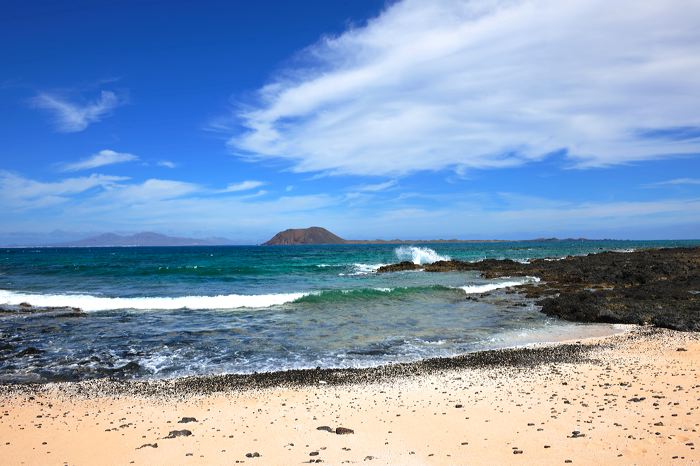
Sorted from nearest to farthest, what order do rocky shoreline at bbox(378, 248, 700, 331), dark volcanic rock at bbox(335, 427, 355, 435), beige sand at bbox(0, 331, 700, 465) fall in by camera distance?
1. beige sand at bbox(0, 331, 700, 465)
2. dark volcanic rock at bbox(335, 427, 355, 435)
3. rocky shoreline at bbox(378, 248, 700, 331)

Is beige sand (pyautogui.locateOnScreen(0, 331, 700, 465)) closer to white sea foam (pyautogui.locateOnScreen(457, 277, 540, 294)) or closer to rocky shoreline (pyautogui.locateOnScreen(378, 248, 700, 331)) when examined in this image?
rocky shoreline (pyautogui.locateOnScreen(378, 248, 700, 331))

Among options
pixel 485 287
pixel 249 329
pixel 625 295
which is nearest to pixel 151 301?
pixel 249 329

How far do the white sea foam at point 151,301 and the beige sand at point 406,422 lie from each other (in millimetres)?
12047

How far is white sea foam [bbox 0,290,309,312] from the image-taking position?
20.6 meters

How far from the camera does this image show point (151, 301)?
71.8 feet

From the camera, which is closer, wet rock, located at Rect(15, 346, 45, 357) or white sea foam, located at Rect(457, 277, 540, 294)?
wet rock, located at Rect(15, 346, 45, 357)

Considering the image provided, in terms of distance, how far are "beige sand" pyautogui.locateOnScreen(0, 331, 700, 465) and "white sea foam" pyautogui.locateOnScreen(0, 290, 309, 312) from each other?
1205 cm

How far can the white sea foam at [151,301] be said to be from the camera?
20578 millimetres

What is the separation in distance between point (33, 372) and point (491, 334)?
11.7 meters

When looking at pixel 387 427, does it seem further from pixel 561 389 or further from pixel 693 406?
pixel 693 406

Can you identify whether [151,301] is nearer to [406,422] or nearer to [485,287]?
[485,287]

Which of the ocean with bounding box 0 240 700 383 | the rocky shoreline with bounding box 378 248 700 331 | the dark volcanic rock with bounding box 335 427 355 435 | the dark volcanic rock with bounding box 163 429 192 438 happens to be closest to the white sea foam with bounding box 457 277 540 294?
the ocean with bounding box 0 240 700 383

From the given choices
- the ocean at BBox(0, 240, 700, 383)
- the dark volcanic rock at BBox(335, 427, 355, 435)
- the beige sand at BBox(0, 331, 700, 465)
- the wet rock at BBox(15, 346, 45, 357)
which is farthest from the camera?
the wet rock at BBox(15, 346, 45, 357)

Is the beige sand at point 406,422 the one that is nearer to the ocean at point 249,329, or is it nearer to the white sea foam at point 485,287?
the ocean at point 249,329
